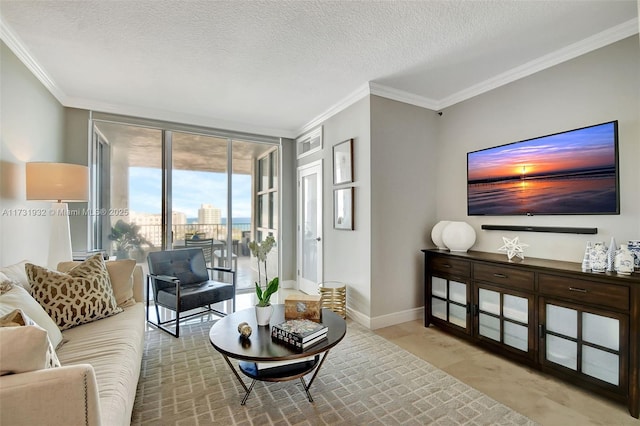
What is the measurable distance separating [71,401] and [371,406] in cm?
162

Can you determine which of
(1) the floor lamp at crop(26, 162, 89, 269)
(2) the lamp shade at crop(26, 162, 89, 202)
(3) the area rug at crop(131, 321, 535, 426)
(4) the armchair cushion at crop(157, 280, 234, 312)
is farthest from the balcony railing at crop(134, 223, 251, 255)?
(3) the area rug at crop(131, 321, 535, 426)

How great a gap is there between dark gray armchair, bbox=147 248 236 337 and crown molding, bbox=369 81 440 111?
8.67ft

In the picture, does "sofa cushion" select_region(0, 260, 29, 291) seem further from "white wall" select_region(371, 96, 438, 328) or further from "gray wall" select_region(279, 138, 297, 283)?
"gray wall" select_region(279, 138, 297, 283)

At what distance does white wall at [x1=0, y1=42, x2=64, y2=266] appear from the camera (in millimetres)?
2357

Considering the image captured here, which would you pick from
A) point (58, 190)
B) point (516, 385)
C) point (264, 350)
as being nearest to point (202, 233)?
point (58, 190)

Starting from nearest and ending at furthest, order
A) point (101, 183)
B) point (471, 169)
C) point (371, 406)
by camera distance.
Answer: point (371, 406), point (471, 169), point (101, 183)

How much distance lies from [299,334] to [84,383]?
1029 millimetres

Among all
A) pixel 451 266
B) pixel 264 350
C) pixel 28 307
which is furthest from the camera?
pixel 451 266

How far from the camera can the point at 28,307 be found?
1612mm

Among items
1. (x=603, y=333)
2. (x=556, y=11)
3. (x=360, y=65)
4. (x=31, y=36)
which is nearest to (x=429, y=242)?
(x=603, y=333)

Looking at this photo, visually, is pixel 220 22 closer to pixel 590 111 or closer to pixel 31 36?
pixel 31 36

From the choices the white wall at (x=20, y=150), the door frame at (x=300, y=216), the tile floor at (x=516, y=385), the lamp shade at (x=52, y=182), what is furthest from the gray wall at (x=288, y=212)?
the white wall at (x=20, y=150)

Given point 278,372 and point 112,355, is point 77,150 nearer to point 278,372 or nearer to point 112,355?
point 112,355

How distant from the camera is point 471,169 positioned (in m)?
3.33
